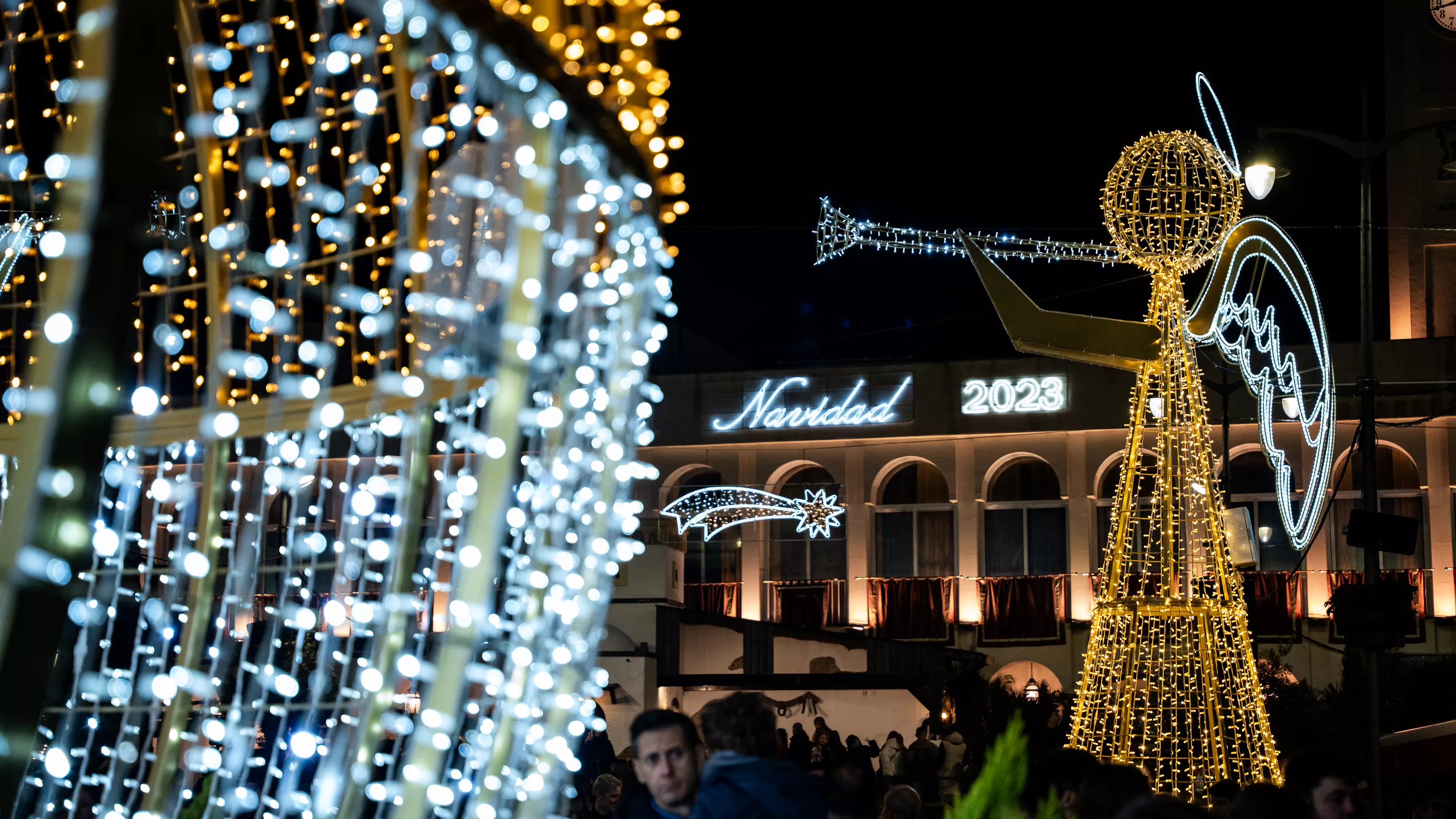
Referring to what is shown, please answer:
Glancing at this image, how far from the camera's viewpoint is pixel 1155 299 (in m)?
9.90

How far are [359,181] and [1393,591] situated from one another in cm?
805

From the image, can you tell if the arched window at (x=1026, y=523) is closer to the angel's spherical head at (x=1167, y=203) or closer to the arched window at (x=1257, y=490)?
the arched window at (x=1257, y=490)

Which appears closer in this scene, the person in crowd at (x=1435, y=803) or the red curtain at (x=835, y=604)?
the person in crowd at (x=1435, y=803)

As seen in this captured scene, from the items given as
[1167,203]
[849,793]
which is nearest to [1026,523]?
[1167,203]

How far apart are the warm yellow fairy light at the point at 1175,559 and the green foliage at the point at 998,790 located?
5007 millimetres

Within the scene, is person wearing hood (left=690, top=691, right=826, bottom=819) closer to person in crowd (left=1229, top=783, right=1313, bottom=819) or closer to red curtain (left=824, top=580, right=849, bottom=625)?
person in crowd (left=1229, top=783, right=1313, bottom=819)

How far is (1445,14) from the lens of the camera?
29703 mm

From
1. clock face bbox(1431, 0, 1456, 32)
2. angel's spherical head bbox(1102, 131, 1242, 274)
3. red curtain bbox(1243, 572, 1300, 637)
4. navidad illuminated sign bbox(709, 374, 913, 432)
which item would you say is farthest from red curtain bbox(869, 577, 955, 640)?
angel's spherical head bbox(1102, 131, 1242, 274)

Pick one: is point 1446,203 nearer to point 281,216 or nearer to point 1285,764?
point 1285,764

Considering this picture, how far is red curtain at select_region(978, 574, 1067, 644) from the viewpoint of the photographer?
29.4 meters

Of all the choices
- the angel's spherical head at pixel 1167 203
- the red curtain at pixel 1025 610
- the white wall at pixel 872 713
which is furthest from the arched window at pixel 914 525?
the angel's spherical head at pixel 1167 203

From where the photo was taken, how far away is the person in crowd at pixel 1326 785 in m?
4.78

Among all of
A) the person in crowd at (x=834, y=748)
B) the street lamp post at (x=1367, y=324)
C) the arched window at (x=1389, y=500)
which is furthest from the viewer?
the arched window at (x=1389, y=500)

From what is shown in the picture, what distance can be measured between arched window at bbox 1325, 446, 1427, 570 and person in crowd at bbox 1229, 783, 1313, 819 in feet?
82.7
